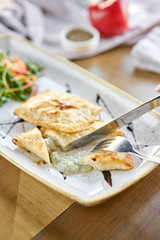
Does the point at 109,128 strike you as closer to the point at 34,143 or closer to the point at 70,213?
the point at 34,143

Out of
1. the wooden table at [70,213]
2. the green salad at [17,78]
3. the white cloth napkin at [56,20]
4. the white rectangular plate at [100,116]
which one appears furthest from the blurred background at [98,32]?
the wooden table at [70,213]

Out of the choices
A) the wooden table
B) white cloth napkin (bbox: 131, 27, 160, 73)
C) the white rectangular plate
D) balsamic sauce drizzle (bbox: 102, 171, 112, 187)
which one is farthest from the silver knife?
white cloth napkin (bbox: 131, 27, 160, 73)

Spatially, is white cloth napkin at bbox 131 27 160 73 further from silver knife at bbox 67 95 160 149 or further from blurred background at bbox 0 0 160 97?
silver knife at bbox 67 95 160 149

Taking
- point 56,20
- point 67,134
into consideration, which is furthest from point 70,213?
point 56,20

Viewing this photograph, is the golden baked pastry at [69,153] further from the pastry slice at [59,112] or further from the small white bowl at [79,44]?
the small white bowl at [79,44]

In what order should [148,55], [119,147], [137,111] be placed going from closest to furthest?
[119,147] → [137,111] → [148,55]

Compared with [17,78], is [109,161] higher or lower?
lower
